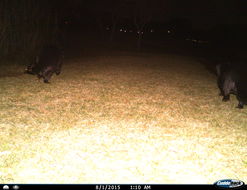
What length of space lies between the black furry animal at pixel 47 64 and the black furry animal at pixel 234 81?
5.65 m

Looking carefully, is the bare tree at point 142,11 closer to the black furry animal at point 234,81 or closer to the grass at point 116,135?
the black furry animal at point 234,81

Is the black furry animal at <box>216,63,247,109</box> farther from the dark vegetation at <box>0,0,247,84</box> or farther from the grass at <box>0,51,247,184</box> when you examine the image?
the dark vegetation at <box>0,0,247,84</box>

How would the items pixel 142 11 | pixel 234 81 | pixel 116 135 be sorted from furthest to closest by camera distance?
pixel 142 11 → pixel 234 81 → pixel 116 135

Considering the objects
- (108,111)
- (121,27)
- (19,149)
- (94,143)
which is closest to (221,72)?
(108,111)

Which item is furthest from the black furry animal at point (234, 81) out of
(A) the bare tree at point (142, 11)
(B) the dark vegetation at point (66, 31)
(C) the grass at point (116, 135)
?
(A) the bare tree at point (142, 11)

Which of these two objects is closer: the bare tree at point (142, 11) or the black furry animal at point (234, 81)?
the black furry animal at point (234, 81)

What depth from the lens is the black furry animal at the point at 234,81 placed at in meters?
8.28

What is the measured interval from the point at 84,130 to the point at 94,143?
733 mm

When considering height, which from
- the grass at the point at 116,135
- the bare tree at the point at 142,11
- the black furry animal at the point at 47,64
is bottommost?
the grass at the point at 116,135

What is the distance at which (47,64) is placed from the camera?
11031mm

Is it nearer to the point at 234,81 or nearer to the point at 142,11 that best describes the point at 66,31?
the point at 142,11

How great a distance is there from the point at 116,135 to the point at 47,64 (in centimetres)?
617

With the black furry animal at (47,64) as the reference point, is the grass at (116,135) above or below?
below

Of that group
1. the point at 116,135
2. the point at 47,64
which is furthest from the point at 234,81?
the point at 47,64
